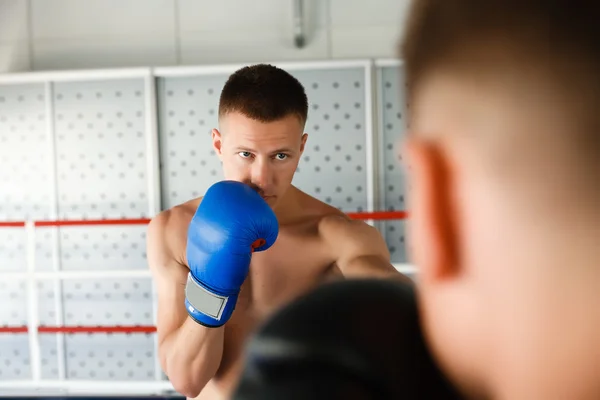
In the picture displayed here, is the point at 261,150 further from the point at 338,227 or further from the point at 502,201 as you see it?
the point at 502,201

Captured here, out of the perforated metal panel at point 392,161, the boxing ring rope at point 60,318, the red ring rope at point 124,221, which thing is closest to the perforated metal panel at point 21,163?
the boxing ring rope at point 60,318

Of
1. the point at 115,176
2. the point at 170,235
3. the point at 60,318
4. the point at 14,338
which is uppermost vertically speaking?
the point at 115,176

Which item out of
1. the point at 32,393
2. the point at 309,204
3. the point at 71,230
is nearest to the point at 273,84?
the point at 309,204

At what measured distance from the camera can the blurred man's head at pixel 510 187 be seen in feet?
0.87

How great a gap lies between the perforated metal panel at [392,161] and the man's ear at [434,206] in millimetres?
2549

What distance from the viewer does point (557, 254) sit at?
274 millimetres

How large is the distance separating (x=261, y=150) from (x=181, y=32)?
201 centimetres

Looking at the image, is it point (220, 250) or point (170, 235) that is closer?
point (220, 250)

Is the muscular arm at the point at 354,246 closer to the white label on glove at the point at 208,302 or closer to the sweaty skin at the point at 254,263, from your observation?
the sweaty skin at the point at 254,263

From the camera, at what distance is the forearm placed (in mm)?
1167

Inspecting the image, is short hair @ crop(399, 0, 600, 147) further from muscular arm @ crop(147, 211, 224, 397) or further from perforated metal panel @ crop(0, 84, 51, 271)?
perforated metal panel @ crop(0, 84, 51, 271)

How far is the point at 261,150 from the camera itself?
125 centimetres

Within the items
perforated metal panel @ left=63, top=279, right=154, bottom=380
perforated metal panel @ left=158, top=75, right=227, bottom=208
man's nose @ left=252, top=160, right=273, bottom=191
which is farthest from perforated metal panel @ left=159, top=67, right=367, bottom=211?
man's nose @ left=252, top=160, right=273, bottom=191

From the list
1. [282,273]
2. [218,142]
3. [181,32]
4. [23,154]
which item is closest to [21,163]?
[23,154]
